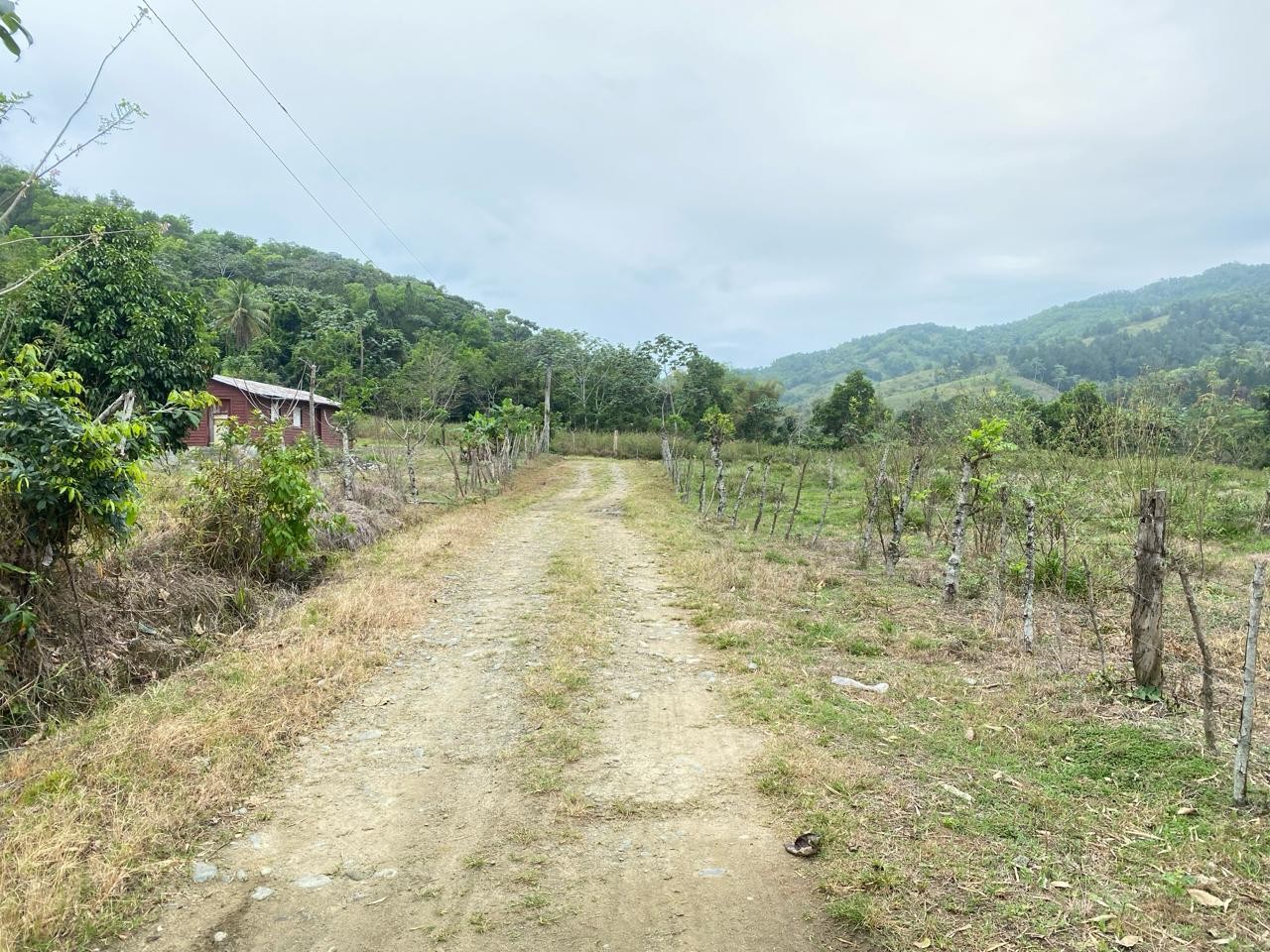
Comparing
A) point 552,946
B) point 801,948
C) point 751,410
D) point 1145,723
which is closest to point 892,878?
point 801,948

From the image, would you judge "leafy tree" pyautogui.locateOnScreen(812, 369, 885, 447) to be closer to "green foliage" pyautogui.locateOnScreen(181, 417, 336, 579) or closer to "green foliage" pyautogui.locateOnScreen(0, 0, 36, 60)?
"green foliage" pyautogui.locateOnScreen(181, 417, 336, 579)

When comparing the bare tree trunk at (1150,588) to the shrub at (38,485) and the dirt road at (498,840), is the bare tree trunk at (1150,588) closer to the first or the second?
the dirt road at (498,840)

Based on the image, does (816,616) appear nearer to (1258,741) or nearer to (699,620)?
(699,620)

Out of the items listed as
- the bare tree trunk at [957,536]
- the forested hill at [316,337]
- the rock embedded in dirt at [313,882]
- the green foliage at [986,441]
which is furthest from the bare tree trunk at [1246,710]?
the forested hill at [316,337]

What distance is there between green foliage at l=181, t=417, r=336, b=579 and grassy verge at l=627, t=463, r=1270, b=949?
5619 mm

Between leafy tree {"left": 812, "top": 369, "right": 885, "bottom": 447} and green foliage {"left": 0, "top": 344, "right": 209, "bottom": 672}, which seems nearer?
green foliage {"left": 0, "top": 344, "right": 209, "bottom": 672}

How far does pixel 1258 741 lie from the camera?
174 inches

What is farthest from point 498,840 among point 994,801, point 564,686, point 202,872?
point 994,801

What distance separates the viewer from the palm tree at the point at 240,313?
43156mm

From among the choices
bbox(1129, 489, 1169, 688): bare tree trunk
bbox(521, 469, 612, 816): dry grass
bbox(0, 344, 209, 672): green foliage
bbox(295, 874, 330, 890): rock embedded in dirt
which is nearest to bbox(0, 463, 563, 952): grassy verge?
bbox(295, 874, 330, 890): rock embedded in dirt

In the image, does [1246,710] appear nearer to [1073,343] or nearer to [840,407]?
[840,407]

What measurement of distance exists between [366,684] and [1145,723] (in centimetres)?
577

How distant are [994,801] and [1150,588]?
2.31 metres

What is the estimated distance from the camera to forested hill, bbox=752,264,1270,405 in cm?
8356
